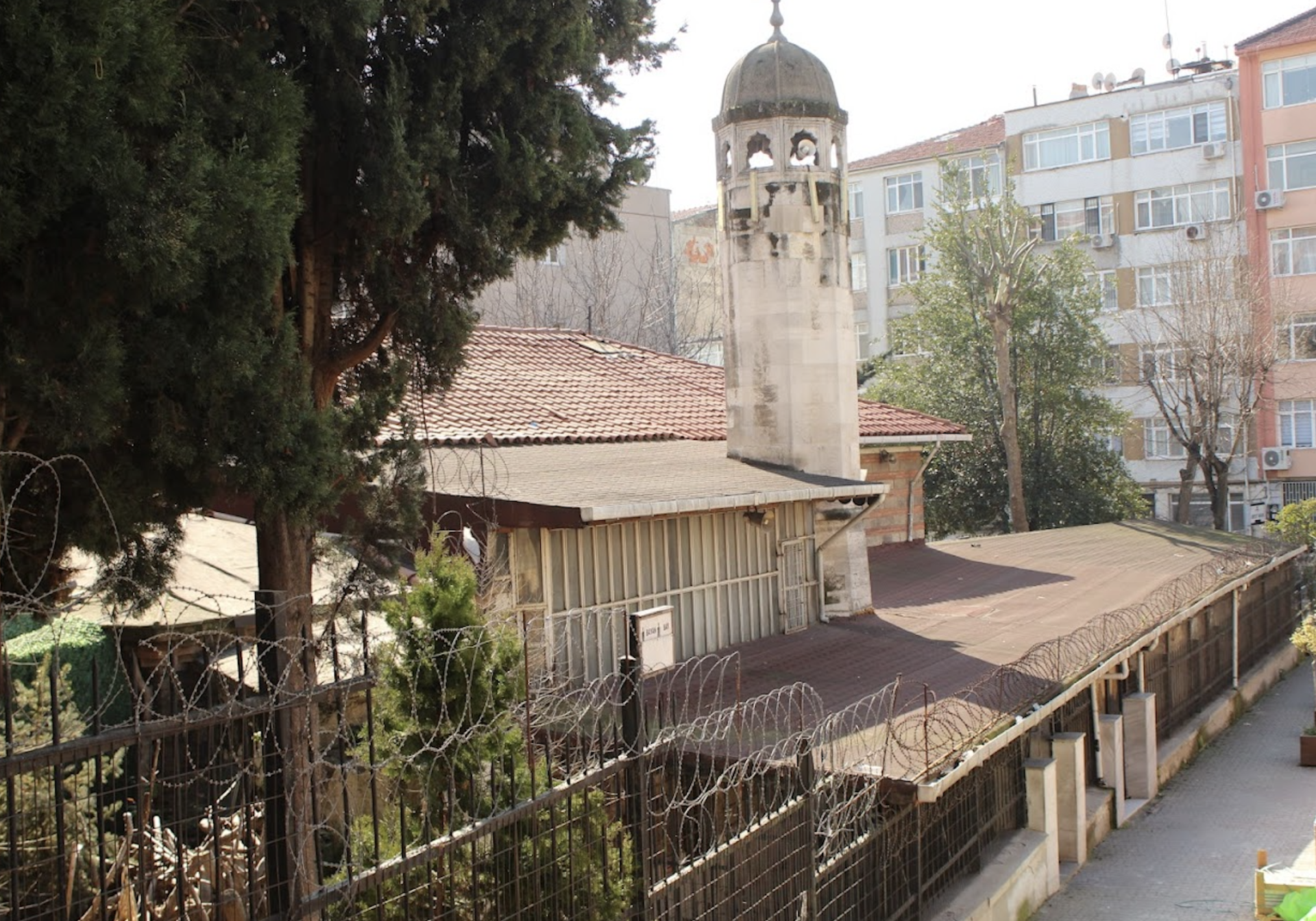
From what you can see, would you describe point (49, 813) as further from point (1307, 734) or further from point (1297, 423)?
point (1297, 423)

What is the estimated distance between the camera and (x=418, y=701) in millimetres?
7332

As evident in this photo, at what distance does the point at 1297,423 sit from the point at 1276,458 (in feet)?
4.35

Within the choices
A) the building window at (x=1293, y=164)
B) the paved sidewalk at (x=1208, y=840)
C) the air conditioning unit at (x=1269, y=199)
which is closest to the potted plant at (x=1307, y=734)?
the paved sidewalk at (x=1208, y=840)

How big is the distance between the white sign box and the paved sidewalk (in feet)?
25.0

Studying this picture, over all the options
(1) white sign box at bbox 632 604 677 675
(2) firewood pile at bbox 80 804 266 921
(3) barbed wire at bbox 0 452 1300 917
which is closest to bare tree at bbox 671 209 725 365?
(3) barbed wire at bbox 0 452 1300 917

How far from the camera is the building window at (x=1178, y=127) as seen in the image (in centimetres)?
3831

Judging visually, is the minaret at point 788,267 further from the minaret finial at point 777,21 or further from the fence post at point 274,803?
the fence post at point 274,803

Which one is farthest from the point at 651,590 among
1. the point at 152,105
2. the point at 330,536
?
the point at 152,105

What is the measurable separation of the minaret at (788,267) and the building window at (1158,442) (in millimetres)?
26460

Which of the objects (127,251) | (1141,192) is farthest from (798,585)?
(1141,192)

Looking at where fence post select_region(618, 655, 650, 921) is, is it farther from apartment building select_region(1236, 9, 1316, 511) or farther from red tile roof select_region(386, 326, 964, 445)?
apartment building select_region(1236, 9, 1316, 511)

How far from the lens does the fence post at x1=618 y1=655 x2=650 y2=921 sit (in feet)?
19.3

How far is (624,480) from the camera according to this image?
12531mm

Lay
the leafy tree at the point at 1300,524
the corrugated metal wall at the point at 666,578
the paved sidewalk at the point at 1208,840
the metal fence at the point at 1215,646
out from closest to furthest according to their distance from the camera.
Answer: the corrugated metal wall at the point at 666,578
the paved sidewalk at the point at 1208,840
the metal fence at the point at 1215,646
the leafy tree at the point at 1300,524
